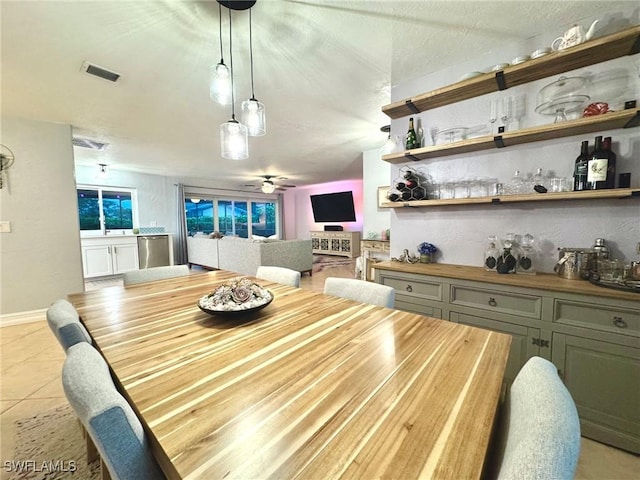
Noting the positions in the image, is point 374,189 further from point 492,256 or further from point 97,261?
point 97,261

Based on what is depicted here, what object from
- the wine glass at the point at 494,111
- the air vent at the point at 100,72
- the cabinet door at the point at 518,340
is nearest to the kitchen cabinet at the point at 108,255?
the air vent at the point at 100,72

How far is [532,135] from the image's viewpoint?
1.72 meters

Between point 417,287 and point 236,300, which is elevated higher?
point 236,300

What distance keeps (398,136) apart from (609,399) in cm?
219

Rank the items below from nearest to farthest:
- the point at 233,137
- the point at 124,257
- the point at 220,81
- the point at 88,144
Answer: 1. the point at 220,81
2. the point at 233,137
3. the point at 88,144
4. the point at 124,257

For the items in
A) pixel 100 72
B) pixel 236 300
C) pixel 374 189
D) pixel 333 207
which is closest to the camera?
pixel 236 300

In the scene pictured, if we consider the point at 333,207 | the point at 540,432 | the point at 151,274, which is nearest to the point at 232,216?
the point at 333,207

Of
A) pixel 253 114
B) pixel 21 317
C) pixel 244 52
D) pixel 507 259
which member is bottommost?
pixel 21 317

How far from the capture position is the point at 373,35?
1732 mm

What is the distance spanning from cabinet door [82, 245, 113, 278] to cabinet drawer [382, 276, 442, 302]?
228 inches

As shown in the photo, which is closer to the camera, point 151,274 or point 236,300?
point 236,300

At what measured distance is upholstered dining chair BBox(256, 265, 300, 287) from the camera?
1805mm

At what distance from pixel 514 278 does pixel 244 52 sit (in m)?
2.33

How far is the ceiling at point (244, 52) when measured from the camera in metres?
1.53
